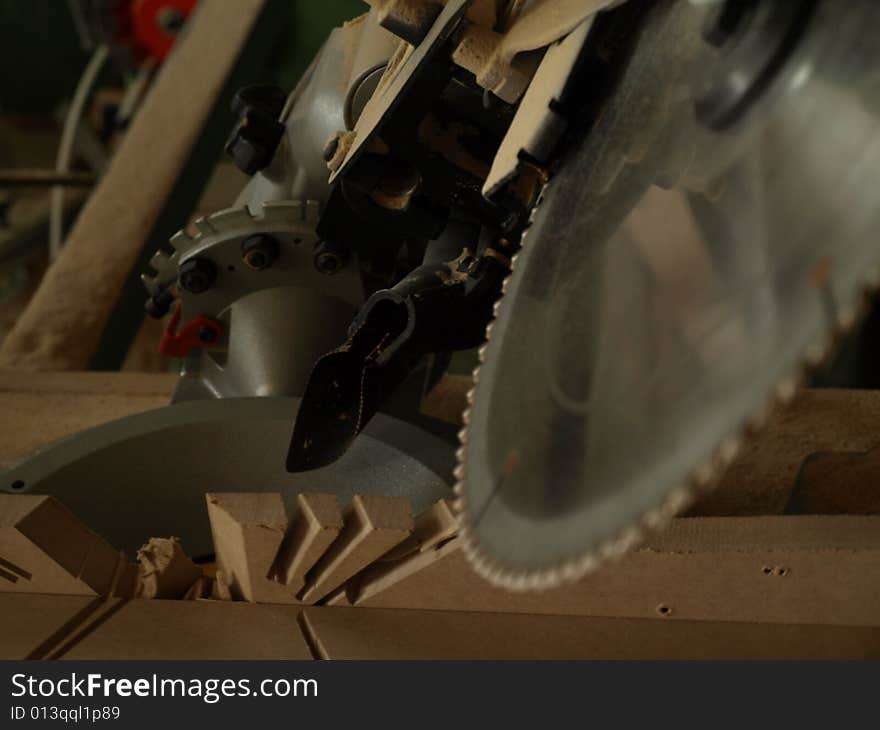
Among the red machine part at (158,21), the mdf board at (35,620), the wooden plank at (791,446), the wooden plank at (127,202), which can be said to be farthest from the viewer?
the red machine part at (158,21)

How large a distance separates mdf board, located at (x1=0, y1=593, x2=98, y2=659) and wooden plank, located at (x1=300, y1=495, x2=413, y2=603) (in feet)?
0.53

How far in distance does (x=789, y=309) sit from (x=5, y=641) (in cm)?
56

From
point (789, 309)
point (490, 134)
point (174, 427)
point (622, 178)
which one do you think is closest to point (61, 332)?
point (174, 427)

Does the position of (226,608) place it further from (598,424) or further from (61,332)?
(61,332)

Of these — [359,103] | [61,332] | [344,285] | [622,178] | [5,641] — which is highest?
[622,178]

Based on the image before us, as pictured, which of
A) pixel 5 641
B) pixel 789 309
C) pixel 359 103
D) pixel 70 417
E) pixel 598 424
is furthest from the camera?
pixel 70 417

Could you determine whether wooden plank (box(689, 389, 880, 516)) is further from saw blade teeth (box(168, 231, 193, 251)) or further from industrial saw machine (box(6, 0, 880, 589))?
saw blade teeth (box(168, 231, 193, 251))

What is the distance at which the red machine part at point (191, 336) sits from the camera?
3.48 feet

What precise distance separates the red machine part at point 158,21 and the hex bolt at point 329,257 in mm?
1449

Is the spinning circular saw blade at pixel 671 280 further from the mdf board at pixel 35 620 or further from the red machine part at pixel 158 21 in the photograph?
the red machine part at pixel 158 21

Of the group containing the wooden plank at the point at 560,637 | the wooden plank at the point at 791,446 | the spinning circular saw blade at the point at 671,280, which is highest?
the spinning circular saw blade at the point at 671,280

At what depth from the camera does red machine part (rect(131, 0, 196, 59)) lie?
2.24 meters

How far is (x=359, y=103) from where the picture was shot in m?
0.90

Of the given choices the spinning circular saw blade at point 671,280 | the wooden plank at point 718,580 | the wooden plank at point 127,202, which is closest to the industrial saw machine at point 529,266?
the spinning circular saw blade at point 671,280
